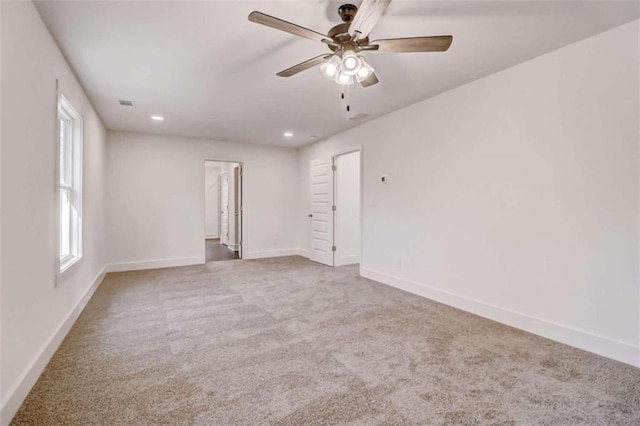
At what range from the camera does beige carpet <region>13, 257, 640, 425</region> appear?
1.74 meters

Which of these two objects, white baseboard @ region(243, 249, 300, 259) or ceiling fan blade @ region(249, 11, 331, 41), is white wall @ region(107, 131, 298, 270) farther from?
ceiling fan blade @ region(249, 11, 331, 41)

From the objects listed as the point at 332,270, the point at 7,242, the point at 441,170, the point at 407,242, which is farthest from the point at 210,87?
the point at 332,270

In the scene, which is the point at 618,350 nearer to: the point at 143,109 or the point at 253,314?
the point at 253,314

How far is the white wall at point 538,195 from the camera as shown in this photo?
235 cm

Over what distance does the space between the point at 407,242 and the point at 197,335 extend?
2804 millimetres

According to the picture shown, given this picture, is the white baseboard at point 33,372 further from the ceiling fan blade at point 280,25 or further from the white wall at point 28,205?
the ceiling fan blade at point 280,25

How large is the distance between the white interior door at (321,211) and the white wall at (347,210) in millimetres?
143

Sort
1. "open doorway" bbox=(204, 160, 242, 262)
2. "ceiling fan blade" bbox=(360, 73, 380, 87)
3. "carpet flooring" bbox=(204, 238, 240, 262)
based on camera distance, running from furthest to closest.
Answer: "open doorway" bbox=(204, 160, 242, 262)
"carpet flooring" bbox=(204, 238, 240, 262)
"ceiling fan blade" bbox=(360, 73, 380, 87)

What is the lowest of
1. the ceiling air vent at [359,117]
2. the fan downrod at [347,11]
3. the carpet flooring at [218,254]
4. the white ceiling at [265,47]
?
the carpet flooring at [218,254]

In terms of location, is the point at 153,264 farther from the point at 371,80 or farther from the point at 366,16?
the point at 366,16

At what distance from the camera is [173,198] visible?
19.4 feet

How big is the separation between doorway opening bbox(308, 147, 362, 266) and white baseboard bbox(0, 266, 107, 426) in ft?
12.9

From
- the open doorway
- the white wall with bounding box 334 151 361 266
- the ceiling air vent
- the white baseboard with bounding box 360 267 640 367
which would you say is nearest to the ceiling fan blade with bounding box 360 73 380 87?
the ceiling air vent

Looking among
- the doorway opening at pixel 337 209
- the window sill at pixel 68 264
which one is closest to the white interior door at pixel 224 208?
the doorway opening at pixel 337 209
